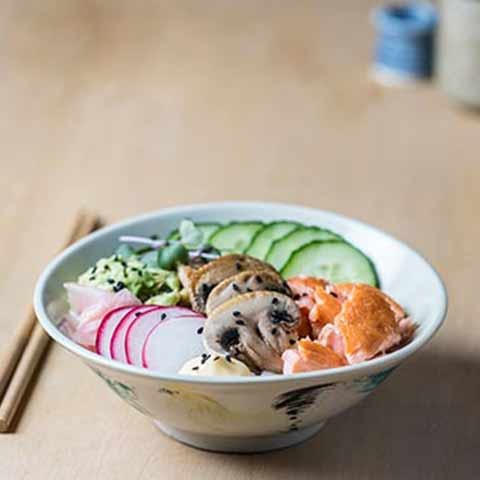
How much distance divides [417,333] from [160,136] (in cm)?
77

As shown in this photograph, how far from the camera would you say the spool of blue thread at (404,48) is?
207 cm

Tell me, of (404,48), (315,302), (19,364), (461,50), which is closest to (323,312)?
(315,302)

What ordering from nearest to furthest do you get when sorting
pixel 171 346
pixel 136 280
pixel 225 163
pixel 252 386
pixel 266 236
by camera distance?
pixel 252 386, pixel 171 346, pixel 136 280, pixel 266 236, pixel 225 163

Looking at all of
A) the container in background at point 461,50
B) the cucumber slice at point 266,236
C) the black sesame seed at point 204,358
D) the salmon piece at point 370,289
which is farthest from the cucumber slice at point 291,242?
the container in background at point 461,50

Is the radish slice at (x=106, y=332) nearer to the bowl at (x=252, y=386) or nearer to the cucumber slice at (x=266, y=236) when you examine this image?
the bowl at (x=252, y=386)

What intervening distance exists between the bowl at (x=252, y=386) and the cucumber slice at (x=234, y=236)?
0.40 feet

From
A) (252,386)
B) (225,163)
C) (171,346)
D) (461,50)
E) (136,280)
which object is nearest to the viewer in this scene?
(252,386)

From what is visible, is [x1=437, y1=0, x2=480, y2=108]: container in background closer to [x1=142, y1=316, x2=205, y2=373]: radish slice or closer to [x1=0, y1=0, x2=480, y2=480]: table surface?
[x1=0, y1=0, x2=480, y2=480]: table surface

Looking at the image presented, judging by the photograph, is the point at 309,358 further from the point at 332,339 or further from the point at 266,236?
the point at 266,236

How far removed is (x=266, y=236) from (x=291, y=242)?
0.03 m

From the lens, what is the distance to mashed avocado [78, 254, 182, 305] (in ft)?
4.11

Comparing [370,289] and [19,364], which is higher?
[370,289]

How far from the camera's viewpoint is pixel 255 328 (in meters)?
1.15

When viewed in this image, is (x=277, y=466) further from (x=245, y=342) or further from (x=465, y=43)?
(x=465, y=43)
